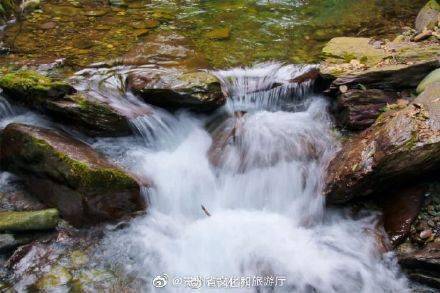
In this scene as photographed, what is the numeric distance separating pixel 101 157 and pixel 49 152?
0.62 meters

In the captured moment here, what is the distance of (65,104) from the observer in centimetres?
532

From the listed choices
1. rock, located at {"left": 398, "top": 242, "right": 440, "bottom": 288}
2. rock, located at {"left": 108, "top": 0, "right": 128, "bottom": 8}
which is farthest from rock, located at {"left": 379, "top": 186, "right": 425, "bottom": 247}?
rock, located at {"left": 108, "top": 0, "right": 128, "bottom": 8}

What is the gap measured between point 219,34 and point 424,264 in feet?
18.0

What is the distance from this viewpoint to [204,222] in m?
5.10

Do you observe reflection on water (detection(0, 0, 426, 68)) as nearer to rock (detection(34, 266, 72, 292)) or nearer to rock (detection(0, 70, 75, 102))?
rock (detection(0, 70, 75, 102))

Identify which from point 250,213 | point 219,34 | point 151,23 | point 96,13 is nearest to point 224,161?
point 250,213

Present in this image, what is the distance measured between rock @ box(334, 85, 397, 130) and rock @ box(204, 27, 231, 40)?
2934mm

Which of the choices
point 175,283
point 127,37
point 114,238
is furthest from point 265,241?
point 127,37

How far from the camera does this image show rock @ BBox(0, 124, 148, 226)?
4629 millimetres

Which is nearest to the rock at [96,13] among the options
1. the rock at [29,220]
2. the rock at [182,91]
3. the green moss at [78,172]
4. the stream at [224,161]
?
the stream at [224,161]

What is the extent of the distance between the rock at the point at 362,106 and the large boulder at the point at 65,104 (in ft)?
9.80

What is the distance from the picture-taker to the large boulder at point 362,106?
18.3ft

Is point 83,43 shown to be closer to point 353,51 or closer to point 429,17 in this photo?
point 353,51

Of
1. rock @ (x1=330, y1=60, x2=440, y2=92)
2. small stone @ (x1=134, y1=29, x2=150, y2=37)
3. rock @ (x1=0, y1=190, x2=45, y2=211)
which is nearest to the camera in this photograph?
rock @ (x1=0, y1=190, x2=45, y2=211)
